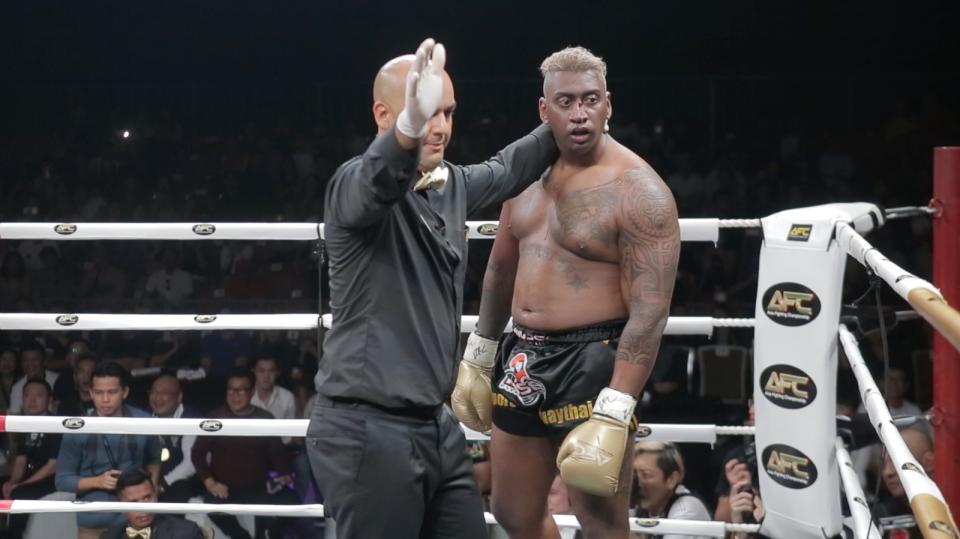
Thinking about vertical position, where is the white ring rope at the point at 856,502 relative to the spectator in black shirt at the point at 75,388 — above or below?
above

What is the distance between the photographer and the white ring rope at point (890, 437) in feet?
5.14

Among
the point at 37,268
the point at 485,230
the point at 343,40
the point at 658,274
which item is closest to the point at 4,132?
the point at 37,268

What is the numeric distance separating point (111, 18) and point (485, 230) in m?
6.87

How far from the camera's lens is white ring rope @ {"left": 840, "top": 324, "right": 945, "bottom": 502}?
157cm

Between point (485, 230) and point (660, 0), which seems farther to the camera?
point (660, 0)

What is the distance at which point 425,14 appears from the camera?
28.8 feet

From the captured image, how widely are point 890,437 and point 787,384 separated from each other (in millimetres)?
885

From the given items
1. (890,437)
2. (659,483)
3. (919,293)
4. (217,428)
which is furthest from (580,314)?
(659,483)

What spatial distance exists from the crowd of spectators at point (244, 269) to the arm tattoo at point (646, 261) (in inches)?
53.9

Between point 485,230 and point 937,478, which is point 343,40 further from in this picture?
point 937,478

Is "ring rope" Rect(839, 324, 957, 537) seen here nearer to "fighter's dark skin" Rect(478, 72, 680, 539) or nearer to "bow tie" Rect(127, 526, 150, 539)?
"fighter's dark skin" Rect(478, 72, 680, 539)

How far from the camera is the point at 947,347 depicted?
263 centimetres

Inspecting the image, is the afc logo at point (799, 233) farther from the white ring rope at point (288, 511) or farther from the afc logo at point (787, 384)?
the white ring rope at point (288, 511)

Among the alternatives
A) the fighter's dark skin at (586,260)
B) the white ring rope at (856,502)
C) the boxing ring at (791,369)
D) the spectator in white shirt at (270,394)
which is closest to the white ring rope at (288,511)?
the boxing ring at (791,369)
